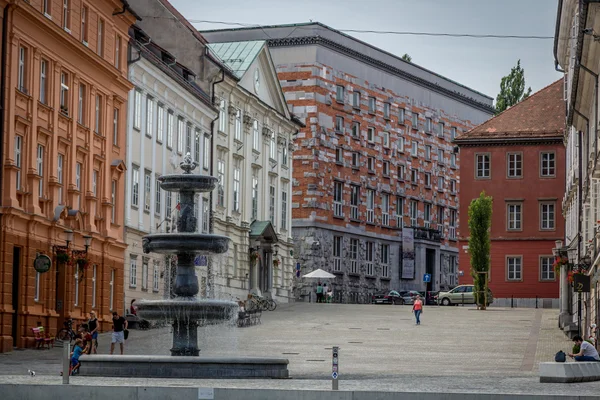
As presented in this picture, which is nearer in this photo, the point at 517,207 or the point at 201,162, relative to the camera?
the point at 201,162

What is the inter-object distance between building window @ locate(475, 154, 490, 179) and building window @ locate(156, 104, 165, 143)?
27.8 metres

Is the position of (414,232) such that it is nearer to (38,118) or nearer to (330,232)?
(330,232)

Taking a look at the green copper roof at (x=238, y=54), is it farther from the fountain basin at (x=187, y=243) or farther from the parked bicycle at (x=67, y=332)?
the fountain basin at (x=187, y=243)

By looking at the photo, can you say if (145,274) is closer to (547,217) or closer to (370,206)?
(547,217)

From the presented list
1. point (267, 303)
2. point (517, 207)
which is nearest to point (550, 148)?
point (517, 207)

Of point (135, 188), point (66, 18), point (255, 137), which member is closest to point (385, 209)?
point (255, 137)

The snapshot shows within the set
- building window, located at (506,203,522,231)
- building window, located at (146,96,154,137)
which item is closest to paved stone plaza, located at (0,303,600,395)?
building window, located at (146,96,154,137)

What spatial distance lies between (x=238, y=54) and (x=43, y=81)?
32553 mm

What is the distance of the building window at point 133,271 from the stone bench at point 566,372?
2980 centimetres

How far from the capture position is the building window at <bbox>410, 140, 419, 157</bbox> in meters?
111

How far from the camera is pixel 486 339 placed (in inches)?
1928

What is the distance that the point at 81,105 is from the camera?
163 feet

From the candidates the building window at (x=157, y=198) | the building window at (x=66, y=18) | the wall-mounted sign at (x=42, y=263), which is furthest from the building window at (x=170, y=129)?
the wall-mounted sign at (x=42, y=263)

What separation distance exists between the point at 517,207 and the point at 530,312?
52.2 feet
